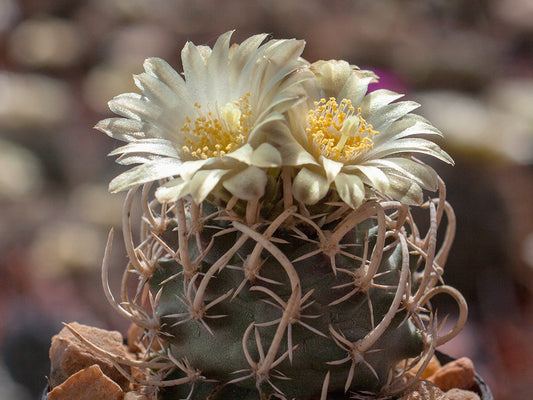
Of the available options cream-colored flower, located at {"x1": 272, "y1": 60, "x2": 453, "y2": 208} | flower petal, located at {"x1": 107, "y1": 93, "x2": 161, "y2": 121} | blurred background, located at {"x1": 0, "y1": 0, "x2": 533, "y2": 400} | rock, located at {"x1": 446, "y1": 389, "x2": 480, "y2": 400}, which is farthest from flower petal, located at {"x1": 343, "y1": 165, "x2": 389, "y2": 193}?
blurred background, located at {"x1": 0, "y1": 0, "x2": 533, "y2": 400}

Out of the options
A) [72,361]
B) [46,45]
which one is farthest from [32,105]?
[72,361]

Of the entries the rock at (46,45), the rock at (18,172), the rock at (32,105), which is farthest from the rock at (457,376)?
the rock at (46,45)

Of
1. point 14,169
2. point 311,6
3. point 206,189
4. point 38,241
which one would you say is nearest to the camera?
point 206,189

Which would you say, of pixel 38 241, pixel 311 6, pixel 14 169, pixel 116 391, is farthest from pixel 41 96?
pixel 116 391

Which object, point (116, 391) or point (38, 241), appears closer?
point (116, 391)

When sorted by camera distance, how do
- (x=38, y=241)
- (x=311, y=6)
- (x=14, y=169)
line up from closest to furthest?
(x=38, y=241) < (x=14, y=169) < (x=311, y=6)

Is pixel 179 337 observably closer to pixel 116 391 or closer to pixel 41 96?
pixel 116 391
